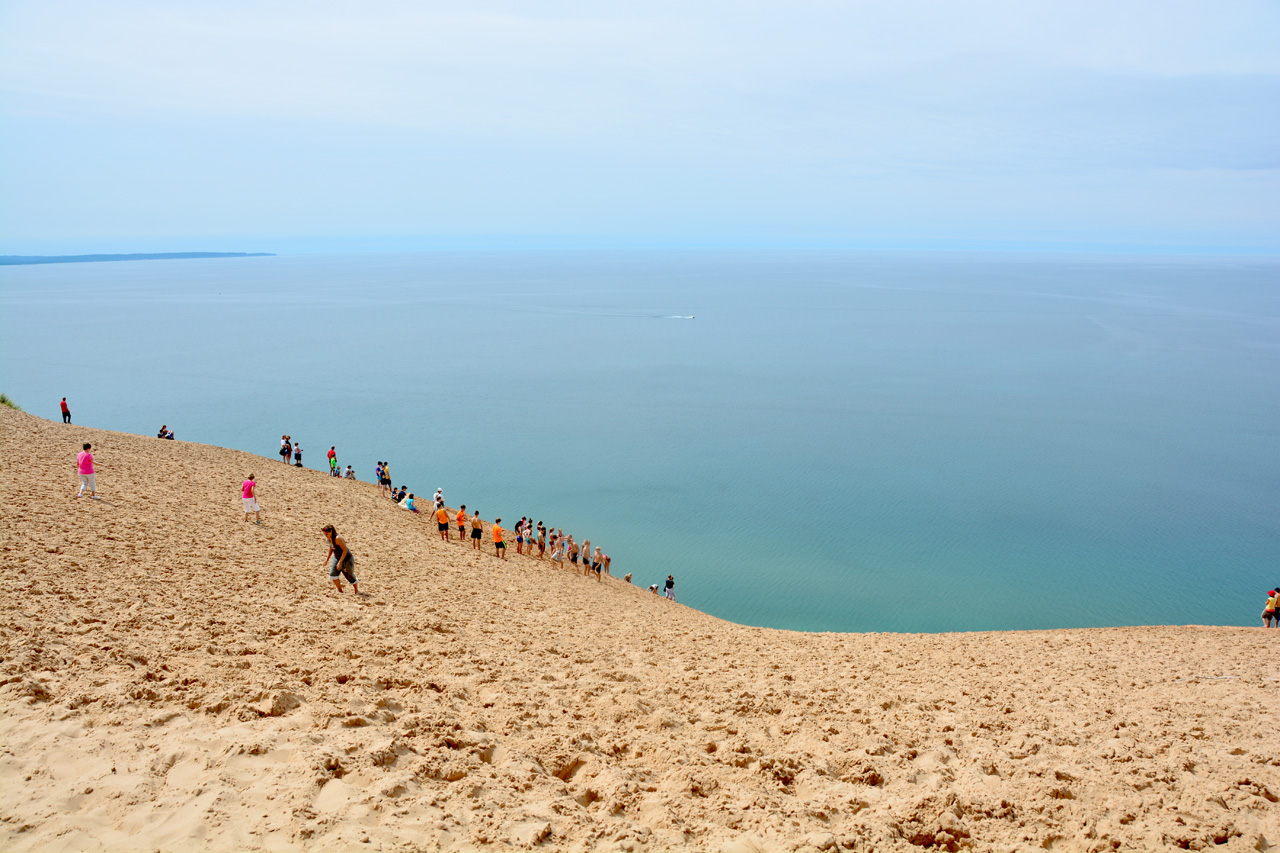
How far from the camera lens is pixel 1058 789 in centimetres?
744

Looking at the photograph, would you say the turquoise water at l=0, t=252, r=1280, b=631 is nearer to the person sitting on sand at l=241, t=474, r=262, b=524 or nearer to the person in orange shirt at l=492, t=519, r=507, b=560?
the person in orange shirt at l=492, t=519, r=507, b=560

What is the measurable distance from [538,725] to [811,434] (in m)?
41.2

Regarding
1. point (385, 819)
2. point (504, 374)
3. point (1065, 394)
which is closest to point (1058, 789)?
point (385, 819)

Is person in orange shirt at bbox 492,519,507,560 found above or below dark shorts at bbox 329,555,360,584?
below

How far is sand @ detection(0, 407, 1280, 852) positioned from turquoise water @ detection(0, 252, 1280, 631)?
11.6 meters

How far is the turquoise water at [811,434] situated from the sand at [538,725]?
11576mm

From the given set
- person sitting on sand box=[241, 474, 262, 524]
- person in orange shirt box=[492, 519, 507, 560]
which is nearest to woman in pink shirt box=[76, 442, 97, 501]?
person sitting on sand box=[241, 474, 262, 524]

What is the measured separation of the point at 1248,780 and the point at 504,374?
66470 mm

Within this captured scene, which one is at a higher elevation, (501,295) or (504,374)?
(501,295)

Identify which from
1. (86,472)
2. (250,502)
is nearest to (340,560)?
(250,502)

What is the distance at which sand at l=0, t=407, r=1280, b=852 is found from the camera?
613cm

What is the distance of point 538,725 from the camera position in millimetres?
8305

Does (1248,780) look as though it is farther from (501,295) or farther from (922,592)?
(501,295)

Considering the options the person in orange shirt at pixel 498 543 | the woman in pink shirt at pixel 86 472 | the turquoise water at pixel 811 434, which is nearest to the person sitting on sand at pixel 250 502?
the woman in pink shirt at pixel 86 472
